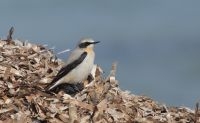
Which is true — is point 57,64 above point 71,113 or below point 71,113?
above

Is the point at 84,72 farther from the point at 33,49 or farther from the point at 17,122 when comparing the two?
the point at 17,122

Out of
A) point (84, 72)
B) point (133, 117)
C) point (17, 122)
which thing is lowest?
point (17, 122)

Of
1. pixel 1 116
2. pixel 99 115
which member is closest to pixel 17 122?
pixel 1 116

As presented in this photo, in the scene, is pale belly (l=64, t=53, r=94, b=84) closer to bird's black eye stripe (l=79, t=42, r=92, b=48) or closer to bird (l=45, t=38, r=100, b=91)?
bird (l=45, t=38, r=100, b=91)

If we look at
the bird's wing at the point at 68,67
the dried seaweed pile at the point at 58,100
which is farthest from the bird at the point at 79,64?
the dried seaweed pile at the point at 58,100

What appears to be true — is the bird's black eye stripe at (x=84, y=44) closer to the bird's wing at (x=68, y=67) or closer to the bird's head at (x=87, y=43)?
the bird's head at (x=87, y=43)

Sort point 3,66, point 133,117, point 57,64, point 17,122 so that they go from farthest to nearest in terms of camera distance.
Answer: point 57,64 < point 3,66 < point 133,117 < point 17,122

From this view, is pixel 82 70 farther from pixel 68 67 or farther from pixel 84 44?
pixel 84 44
